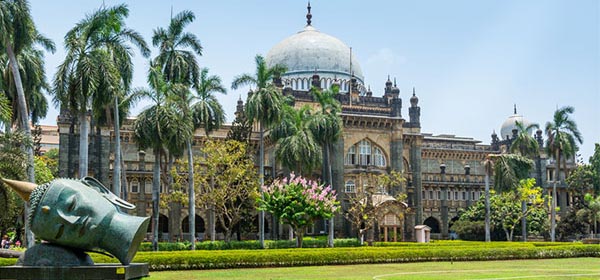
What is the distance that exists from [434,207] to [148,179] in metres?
29.8

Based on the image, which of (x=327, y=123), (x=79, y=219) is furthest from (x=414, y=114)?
(x=79, y=219)

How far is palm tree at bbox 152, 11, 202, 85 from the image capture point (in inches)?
1695

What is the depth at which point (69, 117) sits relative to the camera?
55.6 metres

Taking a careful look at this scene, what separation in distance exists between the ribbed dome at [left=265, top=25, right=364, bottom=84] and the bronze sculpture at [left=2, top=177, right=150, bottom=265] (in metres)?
52.4

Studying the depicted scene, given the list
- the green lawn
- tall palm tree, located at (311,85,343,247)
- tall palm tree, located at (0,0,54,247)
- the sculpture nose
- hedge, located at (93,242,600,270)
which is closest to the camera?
the sculpture nose

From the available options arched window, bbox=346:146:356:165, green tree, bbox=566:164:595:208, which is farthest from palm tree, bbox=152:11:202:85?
green tree, bbox=566:164:595:208

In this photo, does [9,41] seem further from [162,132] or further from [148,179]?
[148,179]

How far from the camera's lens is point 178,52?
143ft

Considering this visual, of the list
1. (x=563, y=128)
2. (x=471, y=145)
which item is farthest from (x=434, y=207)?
(x=563, y=128)

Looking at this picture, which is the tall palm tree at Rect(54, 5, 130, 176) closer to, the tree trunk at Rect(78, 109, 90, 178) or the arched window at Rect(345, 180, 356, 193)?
the tree trunk at Rect(78, 109, 90, 178)

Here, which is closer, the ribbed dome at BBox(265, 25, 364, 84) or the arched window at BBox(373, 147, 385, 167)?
the arched window at BBox(373, 147, 385, 167)

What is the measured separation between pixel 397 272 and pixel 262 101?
21282 millimetres

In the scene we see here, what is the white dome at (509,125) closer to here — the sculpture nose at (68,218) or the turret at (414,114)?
the turret at (414,114)

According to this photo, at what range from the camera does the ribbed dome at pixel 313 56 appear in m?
70.1
